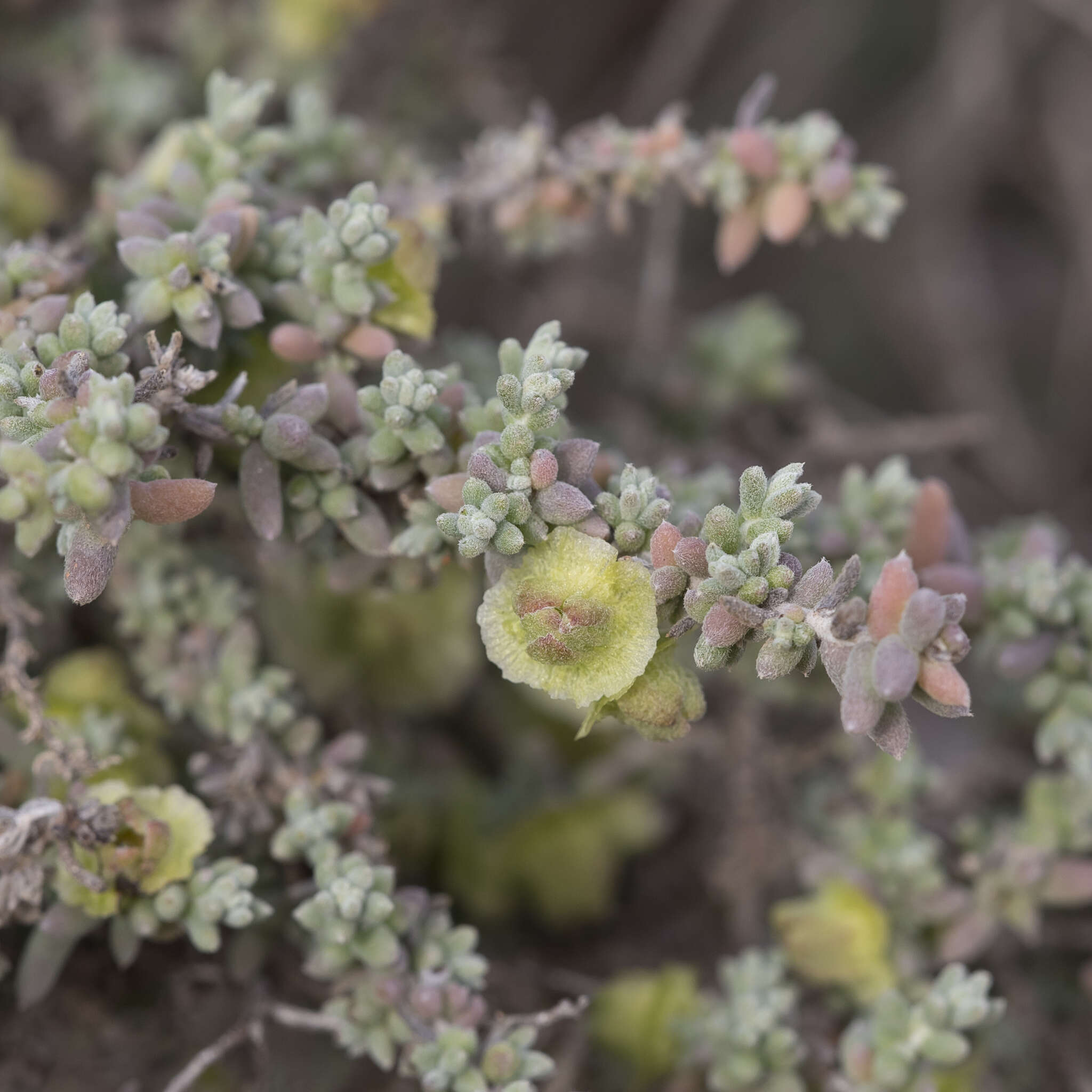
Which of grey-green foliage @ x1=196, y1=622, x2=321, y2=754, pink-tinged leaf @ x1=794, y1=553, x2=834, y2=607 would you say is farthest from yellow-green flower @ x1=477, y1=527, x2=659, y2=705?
grey-green foliage @ x1=196, y1=622, x2=321, y2=754

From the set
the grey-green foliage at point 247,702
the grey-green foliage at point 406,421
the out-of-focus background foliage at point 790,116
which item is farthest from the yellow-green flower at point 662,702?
the out-of-focus background foliage at point 790,116

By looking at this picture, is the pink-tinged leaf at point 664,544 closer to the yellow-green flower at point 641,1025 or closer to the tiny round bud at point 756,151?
the tiny round bud at point 756,151

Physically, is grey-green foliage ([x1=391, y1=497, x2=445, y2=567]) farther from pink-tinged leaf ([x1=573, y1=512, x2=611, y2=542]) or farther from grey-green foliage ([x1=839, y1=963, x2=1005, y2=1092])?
grey-green foliage ([x1=839, y1=963, x2=1005, y2=1092])

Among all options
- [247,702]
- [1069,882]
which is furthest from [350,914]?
[1069,882]

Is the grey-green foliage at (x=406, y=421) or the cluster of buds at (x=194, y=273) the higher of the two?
the cluster of buds at (x=194, y=273)

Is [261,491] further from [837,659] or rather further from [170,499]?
[837,659]

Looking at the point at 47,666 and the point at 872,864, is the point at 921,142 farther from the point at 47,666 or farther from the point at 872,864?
the point at 47,666
